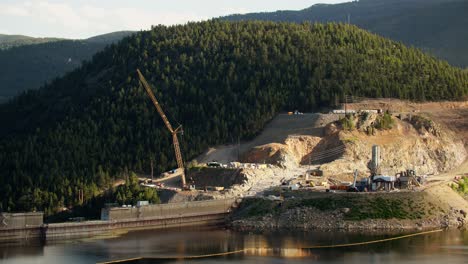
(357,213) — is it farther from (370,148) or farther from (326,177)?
(370,148)

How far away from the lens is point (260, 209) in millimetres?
143875

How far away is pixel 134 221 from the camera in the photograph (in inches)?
5581

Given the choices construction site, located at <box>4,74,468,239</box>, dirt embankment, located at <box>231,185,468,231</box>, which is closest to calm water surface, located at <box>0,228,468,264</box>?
dirt embankment, located at <box>231,185,468,231</box>

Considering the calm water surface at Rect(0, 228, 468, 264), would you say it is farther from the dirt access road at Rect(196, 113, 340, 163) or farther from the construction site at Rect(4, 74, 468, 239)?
the dirt access road at Rect(196, 113, 340, 163)

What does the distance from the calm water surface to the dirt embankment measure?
4489 mm

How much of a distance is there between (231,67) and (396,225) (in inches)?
2640

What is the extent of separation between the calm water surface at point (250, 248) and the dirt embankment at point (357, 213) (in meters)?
4.49

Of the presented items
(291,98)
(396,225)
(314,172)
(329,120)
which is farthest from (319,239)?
(291,98)

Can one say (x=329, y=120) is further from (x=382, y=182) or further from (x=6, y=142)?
(x=6, y=142)

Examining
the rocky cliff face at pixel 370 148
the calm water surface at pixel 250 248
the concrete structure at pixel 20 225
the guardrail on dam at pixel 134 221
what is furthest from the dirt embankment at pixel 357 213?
the concrete structure at pixel 20 225

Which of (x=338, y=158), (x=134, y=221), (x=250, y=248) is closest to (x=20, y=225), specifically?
(x=134, y=221)

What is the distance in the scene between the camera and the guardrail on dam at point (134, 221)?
132 m

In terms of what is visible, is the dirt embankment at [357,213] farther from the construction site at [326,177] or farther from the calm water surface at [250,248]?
the calm water surface at [250,248]

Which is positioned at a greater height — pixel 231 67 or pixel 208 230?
pixel 231 67
